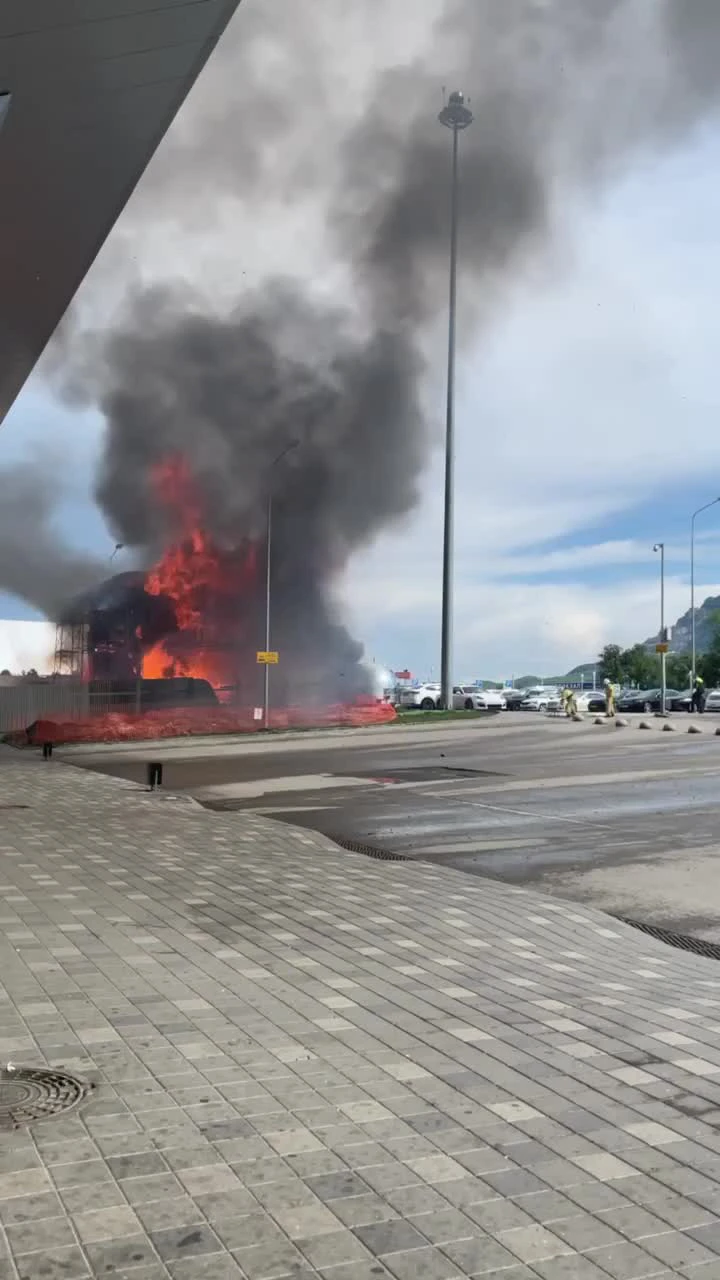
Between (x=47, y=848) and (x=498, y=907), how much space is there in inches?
155

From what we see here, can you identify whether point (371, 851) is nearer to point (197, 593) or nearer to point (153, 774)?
point (153, 774)

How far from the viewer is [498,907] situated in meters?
6.54

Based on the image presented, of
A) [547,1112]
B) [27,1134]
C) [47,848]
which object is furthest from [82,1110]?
[47,848]

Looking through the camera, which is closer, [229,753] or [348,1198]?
[348,1198]

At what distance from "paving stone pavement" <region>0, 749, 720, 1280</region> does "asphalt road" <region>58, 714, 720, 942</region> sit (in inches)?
70.5

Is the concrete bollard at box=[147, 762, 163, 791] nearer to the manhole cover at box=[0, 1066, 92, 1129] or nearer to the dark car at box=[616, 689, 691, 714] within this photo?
the manhole cover at box=[0, 1066, 92, 1129]

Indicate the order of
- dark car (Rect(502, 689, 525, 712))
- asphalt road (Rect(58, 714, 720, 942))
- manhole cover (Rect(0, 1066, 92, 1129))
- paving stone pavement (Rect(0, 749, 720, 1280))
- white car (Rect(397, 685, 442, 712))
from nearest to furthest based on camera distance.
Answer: paving stone pavement (Rect(0, 749, 720, 1280)) < manhole cover (Rect(0, 1066, 92, 1129)) < asphalt road (Rect(58, 714, 720, 942)) < white car (Rect(397, 685, 442, 712)) < dark car (Rect(502, 689, 525, 712))

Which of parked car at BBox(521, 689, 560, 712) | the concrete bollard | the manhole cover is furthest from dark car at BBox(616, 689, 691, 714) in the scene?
the manhole cover

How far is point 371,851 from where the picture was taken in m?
9.08

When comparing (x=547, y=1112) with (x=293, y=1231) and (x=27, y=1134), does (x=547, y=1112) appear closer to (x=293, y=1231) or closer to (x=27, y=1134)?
(x=293, y=1231)

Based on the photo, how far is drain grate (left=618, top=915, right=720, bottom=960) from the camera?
5.80m

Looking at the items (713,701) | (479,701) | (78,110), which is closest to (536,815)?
(78,110)

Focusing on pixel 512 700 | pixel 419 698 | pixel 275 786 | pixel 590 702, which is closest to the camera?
pixel 275 786

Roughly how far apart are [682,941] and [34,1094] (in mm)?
4078
